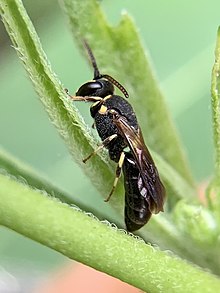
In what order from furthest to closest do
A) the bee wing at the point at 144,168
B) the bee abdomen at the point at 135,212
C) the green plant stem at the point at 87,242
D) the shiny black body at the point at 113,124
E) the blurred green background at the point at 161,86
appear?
the blurred green background at the point at 161,86
the shiny black body at the point at 113,124
the bee wing at the point at 144,168
the bee abdomen at the point at 135,212
the green plant stem at the point at 87,242

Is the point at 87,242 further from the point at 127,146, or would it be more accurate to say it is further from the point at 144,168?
the point at 127,146

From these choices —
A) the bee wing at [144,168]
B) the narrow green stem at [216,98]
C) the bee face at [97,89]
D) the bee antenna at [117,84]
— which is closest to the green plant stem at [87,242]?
the narrow green stem at [216,98]

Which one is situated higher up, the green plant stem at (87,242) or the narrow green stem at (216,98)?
the narrow green stem at (216,98)

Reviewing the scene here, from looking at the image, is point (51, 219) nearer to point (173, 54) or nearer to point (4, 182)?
point (4, 182)

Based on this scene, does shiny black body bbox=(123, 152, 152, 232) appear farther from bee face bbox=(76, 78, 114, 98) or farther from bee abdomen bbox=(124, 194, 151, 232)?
bee face bbox=(76, 78, 114, 98)

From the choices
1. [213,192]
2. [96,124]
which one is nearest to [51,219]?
[213,192]

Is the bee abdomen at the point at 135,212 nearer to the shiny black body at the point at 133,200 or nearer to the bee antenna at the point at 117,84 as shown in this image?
the shiny black body at the point at 133,200

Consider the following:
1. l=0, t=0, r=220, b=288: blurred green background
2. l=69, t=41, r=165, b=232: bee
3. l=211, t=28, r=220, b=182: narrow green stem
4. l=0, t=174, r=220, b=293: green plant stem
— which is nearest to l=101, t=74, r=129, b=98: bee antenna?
l=69, t=41, r=165, b=232: bee

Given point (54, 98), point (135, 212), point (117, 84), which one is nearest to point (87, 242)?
point (54, 98)
